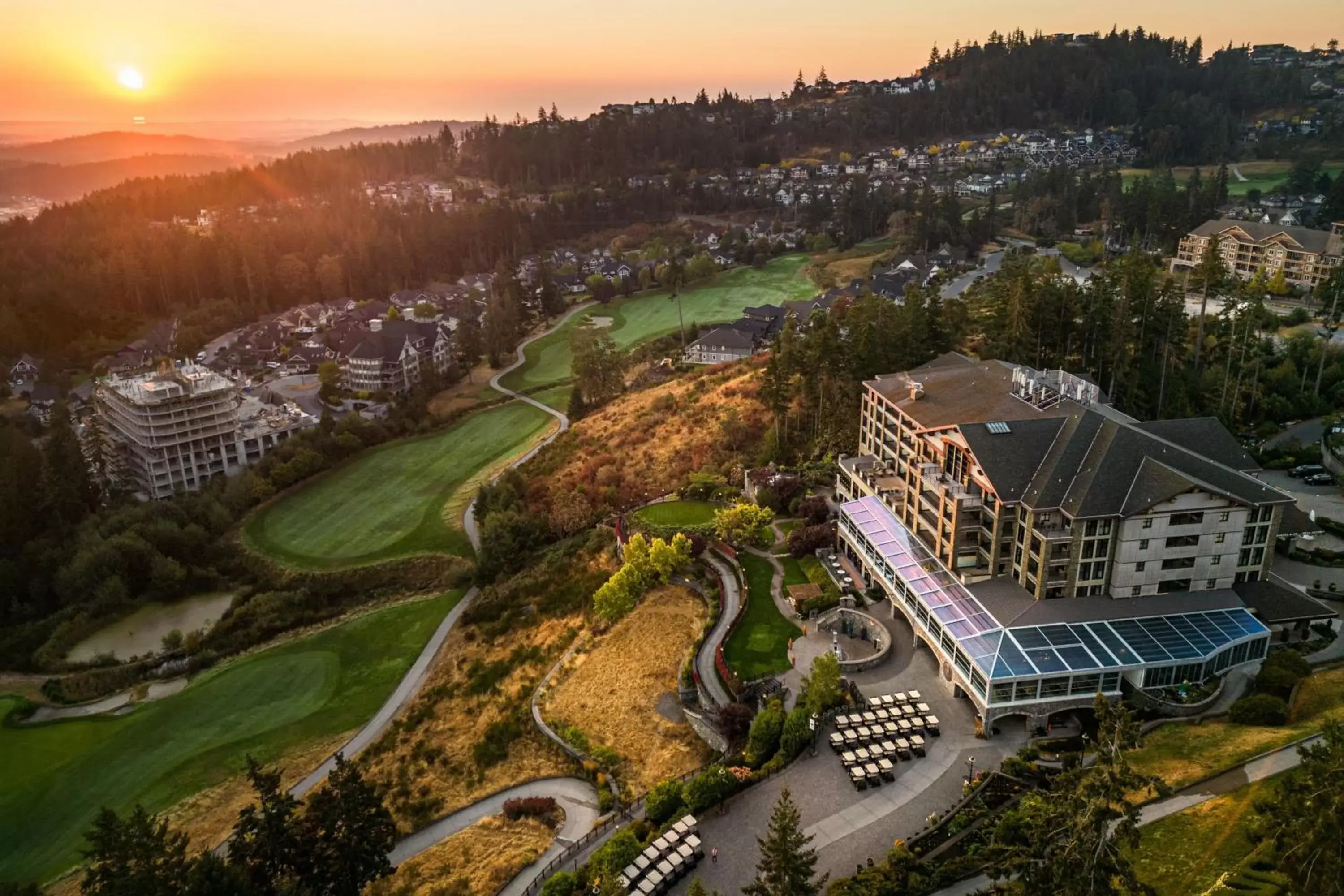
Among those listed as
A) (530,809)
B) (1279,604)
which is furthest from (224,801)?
(1279,604)

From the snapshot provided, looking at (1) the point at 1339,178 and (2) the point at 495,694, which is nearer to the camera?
(2) the point at 495,694

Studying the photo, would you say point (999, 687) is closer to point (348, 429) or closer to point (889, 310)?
point (889, 310)

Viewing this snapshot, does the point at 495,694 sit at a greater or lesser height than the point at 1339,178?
lesser

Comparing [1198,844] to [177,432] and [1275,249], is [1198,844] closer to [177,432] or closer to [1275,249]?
[1275,249]

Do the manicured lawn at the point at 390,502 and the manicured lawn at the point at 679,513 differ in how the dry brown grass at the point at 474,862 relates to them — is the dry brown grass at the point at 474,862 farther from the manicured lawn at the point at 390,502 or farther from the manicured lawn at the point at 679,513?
the manicured lawn at the point at 390,502

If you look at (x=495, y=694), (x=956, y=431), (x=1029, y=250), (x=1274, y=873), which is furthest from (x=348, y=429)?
(x=1029, y=250)

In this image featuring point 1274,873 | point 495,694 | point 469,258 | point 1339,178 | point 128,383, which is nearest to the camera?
point 1274,873

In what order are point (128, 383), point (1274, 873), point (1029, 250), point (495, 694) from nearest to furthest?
1. point (1274, 873)
2. point (495, 694)
3. point (128, 383)
4. point (1029, 250)
